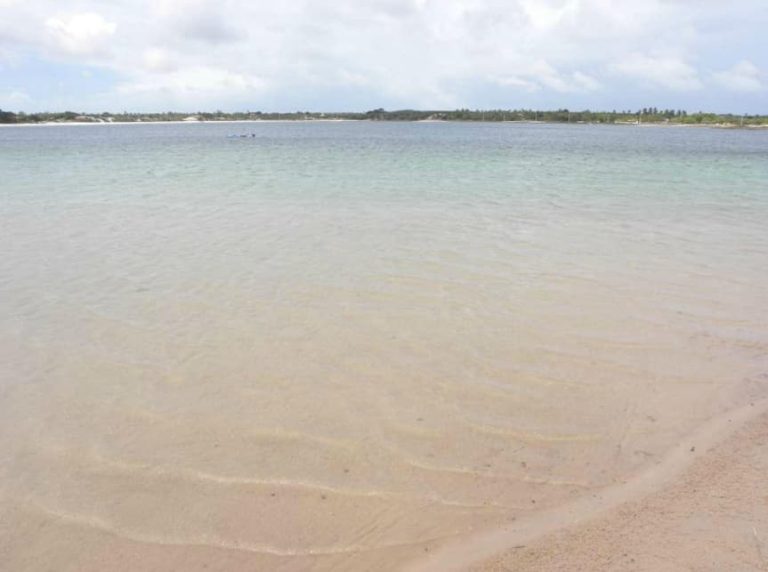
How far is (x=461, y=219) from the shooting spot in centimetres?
1385

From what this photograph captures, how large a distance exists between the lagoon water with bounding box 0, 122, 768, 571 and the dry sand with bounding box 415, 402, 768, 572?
0.58 ft

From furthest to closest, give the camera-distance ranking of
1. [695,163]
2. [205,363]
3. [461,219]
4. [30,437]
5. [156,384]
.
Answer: [695,163] < [461,219] < [205,363] < [156,384] < [30,437]

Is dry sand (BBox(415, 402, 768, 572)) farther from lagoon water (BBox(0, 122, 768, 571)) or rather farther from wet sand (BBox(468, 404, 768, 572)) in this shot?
lagoon water (BBox(0, 122, 768, 571))

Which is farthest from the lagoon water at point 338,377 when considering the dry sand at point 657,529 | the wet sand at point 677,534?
the wet sand at point 677,534

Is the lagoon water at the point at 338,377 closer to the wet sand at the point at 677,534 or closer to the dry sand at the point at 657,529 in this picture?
the dry sand at the point at 657,529

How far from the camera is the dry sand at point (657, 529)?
11.1 ft

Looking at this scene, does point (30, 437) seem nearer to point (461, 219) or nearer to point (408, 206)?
point (461, 219)

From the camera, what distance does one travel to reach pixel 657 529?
3.65 metres

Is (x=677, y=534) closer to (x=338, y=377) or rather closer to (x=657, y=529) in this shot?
(x=657, y=529)

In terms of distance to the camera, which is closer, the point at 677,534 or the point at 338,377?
the point at 677,534

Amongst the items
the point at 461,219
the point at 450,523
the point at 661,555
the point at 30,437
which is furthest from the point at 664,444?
the point at 461,219

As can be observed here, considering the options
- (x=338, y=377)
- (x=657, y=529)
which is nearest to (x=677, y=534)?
(x=657, y=529)

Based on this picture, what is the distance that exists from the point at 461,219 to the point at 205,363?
881cm

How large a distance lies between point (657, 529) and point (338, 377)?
9.94 ft
